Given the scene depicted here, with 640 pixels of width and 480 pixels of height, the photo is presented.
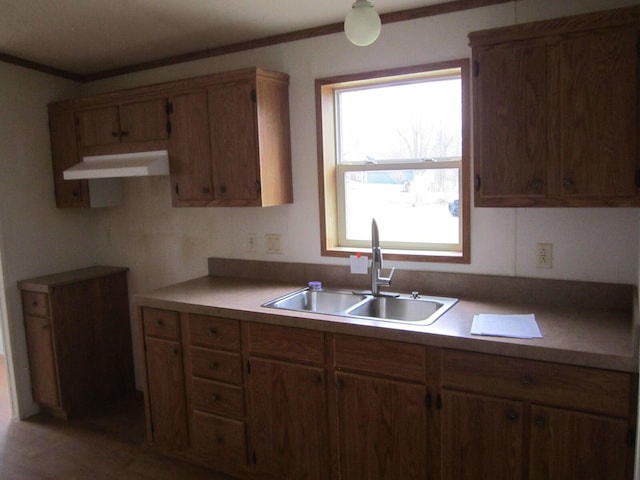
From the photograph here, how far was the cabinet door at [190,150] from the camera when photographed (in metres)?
2.97

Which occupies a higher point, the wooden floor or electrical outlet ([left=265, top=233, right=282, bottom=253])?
electrical outlet ([left=265, top=233, right=282, bottom=253])

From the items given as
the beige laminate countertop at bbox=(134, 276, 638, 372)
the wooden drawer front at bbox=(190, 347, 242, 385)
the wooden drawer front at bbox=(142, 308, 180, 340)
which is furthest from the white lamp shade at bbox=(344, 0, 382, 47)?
the wooden drawer front at bbox=(142, 308, 180, 340)

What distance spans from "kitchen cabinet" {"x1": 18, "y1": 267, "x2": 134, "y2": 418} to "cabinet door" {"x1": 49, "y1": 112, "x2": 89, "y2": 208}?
53 cm

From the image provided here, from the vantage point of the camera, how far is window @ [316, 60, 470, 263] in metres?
2.69

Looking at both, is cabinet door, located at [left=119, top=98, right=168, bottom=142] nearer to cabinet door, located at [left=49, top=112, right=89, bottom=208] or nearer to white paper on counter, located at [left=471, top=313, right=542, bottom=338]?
cabinet door, located at [left=49, top=112, right=89, bottom=208]

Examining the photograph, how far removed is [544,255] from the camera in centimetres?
244

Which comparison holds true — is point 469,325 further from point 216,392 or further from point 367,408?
point 216,392

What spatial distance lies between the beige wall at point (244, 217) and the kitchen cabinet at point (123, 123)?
15.5 inches

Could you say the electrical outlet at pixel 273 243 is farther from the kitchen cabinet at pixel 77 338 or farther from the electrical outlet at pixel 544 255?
the electrical outlet at pixel 544 255

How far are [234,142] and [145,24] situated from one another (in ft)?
2.52

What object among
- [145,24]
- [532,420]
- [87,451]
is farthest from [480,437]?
[145,24]

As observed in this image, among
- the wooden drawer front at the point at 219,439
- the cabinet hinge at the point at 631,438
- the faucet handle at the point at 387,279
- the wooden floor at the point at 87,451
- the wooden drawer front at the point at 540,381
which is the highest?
the faucet handle at the point at 387,279

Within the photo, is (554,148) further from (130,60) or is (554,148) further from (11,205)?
(11,205)

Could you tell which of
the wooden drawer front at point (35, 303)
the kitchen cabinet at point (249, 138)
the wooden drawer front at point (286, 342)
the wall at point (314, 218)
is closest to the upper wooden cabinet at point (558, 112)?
the wall at point (314, 218)
